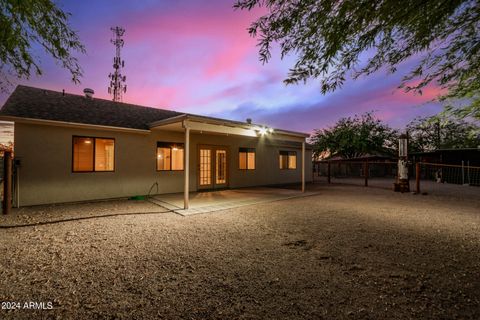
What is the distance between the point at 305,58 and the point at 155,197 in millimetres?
7428

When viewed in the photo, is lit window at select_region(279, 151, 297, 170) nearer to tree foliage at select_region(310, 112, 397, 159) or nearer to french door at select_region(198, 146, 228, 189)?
french door at select_region(198, 146, 228, 189)

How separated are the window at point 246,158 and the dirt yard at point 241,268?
20.2ft

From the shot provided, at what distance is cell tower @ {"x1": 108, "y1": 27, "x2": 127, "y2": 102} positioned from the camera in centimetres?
1367

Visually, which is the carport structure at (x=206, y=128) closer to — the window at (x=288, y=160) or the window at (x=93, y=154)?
the window at (x=93, y=154)

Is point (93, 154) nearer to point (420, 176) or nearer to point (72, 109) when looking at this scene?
point (72, 109)

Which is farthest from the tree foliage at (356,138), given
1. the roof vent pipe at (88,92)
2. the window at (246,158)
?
the roof vent pipe at (88,92)

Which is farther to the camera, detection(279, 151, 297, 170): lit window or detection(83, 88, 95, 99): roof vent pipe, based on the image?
detection(279, 151, 297, 170): lit window

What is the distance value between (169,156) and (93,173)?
2819mm

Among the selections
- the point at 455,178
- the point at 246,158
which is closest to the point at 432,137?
the point at 455,178

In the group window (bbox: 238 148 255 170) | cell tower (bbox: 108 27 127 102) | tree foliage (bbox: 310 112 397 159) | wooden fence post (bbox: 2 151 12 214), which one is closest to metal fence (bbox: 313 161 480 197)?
tree foliage (bbox: 310 112 397 159)

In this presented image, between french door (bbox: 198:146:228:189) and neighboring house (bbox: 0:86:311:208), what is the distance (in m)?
0.05

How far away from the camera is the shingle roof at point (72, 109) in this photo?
6.60 metres

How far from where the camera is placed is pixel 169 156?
9.23m

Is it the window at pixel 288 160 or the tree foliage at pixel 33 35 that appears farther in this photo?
the window at pixel 288 160
